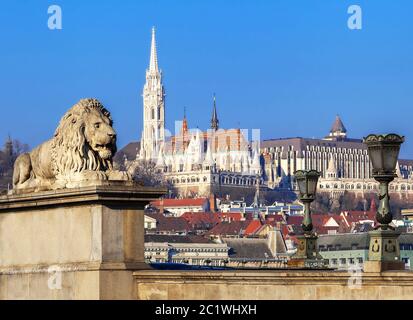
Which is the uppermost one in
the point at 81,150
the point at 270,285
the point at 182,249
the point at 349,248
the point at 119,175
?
the point at 81,150

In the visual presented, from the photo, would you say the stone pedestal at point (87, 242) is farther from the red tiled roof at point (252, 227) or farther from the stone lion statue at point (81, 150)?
the red tiled roof at point (252, 227)

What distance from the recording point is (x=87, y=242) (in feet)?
48.8

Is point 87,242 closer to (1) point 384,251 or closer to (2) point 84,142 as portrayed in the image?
(2) point 84,142

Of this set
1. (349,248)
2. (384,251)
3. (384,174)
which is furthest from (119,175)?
(349,248)

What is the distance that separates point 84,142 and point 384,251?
2.68 m

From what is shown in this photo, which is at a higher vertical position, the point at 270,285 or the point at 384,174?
the point at 384,174

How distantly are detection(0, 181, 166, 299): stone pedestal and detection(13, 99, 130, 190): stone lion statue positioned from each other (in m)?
0.18

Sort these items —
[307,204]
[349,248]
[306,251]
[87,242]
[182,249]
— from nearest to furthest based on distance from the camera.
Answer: [87,242] → [306,251] → [307,204] → [349,248] → [182,249]

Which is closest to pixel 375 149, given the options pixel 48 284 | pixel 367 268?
pixel 367 268

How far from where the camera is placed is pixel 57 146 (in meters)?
15.4

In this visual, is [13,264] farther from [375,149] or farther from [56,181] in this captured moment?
[375,149]

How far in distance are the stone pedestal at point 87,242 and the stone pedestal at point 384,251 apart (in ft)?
6.11
